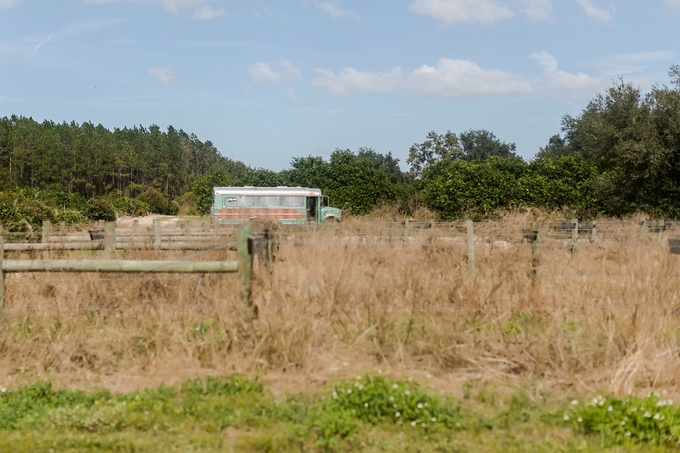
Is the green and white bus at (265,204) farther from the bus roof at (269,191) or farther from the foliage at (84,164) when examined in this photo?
the foliage at (84,164)

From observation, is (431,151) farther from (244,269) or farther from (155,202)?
(244,269)

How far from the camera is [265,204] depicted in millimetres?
29625

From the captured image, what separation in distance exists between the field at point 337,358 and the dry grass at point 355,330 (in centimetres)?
2

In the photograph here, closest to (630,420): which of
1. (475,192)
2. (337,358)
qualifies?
(337,358)

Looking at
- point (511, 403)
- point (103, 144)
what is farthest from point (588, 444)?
point (103, 144)

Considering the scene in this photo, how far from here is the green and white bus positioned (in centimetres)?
2953

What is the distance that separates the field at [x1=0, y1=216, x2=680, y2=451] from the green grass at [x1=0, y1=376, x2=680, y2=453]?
0.6 inches

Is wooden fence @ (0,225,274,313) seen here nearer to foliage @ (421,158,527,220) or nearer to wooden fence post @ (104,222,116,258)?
wooden fence post @ (104,222,116,258)

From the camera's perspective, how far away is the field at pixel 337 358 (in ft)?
14.7

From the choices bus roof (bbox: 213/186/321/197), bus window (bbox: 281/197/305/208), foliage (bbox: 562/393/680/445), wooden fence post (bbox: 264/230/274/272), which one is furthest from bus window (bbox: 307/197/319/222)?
foliage (bbox: 562/393/680/445)

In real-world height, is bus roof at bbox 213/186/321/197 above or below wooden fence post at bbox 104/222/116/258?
above

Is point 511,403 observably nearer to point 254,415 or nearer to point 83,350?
point 254,415

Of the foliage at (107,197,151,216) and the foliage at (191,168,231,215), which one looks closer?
the foliage at (191,168,231,215)

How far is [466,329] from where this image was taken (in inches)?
228
